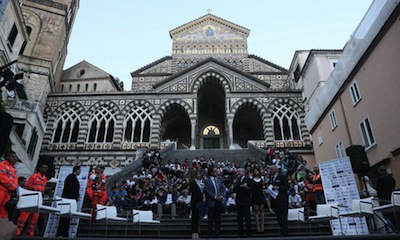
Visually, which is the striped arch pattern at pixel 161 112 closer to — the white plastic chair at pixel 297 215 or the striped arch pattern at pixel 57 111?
the striped arch pattern at pixel 57 111

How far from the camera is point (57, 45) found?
1114 inches

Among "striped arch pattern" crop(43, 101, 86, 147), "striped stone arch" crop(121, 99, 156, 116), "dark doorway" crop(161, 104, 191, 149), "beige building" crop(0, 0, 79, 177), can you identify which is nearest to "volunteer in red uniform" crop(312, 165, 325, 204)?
"beige building" crop(0, 0, 79, 177)

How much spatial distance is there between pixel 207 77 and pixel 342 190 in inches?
857

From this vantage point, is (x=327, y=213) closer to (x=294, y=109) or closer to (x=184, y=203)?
(x=184, y=203)

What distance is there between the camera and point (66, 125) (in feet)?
86.4

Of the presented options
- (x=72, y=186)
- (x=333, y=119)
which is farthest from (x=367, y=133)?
(x=72, y=186)

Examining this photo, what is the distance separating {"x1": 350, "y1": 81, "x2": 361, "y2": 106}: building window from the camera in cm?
1332

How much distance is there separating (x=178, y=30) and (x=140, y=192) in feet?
102

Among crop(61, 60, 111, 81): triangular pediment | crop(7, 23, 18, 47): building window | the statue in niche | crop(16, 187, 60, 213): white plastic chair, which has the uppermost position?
the statue in niche

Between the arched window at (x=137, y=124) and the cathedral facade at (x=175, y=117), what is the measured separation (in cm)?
9

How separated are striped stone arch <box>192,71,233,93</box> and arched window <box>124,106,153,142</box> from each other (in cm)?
536

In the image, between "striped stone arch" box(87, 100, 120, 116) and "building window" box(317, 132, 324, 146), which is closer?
"building window" box(317, 132, 324, 146)

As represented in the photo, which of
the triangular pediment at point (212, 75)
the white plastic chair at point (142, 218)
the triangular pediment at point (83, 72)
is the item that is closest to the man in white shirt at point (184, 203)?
the white plastic chair at point (142, 218)

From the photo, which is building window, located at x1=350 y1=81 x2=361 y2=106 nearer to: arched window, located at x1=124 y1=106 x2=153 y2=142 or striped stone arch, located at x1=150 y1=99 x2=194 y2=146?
striped stone arch, located at x1=150 y1=99 x2=194 y2=146
